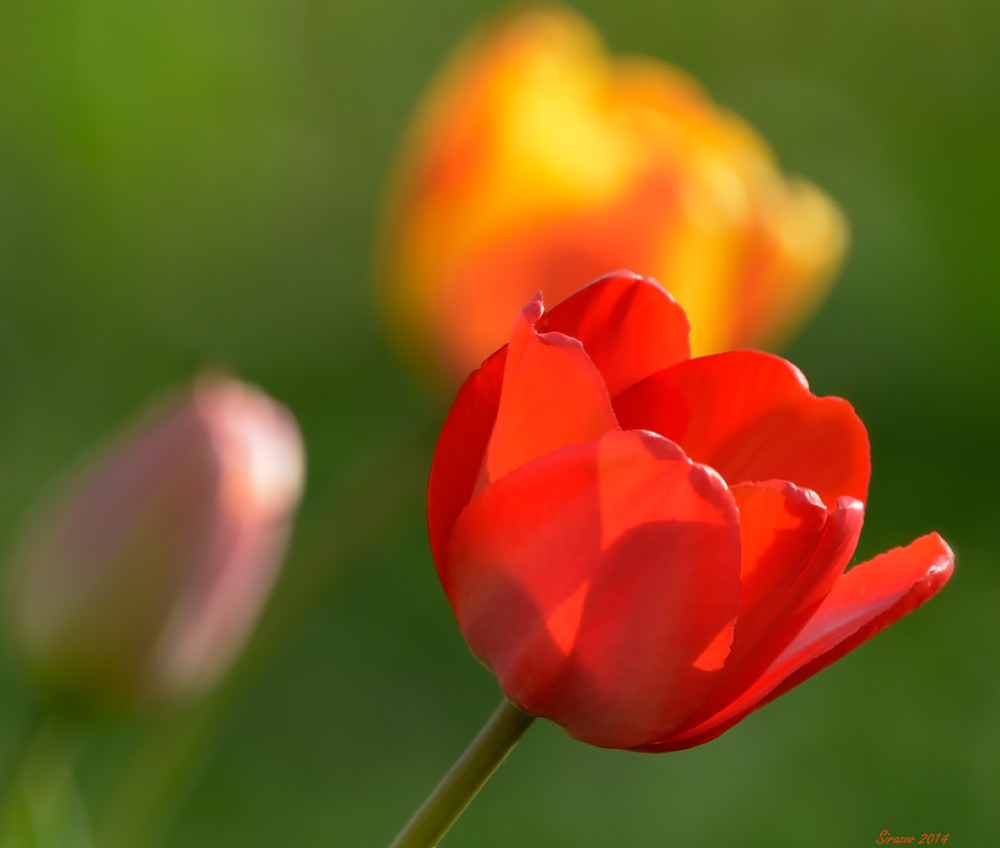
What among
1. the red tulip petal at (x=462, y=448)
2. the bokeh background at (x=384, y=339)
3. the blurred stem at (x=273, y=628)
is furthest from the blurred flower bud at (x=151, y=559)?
the bokeh background at (x=384, y=339)

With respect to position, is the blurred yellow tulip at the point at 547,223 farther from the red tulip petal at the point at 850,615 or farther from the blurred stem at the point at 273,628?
the red tulip petal at the point at 850,615

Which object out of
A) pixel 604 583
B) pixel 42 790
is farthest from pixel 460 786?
pixel 42 790

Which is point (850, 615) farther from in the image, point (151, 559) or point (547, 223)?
point (547, 223)

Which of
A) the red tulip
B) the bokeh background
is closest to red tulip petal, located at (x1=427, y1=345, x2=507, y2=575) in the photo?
the red tulip

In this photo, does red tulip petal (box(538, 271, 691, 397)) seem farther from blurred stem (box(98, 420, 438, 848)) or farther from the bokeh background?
the bokeh background

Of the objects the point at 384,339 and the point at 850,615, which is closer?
the point at 850,615

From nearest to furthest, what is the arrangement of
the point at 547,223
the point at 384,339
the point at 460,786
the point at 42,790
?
the point at 460,786
the point at 42,790
the point at 547,223
the point at 384,339

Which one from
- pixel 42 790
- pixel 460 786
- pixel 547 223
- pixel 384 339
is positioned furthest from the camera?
pixel 384 339
